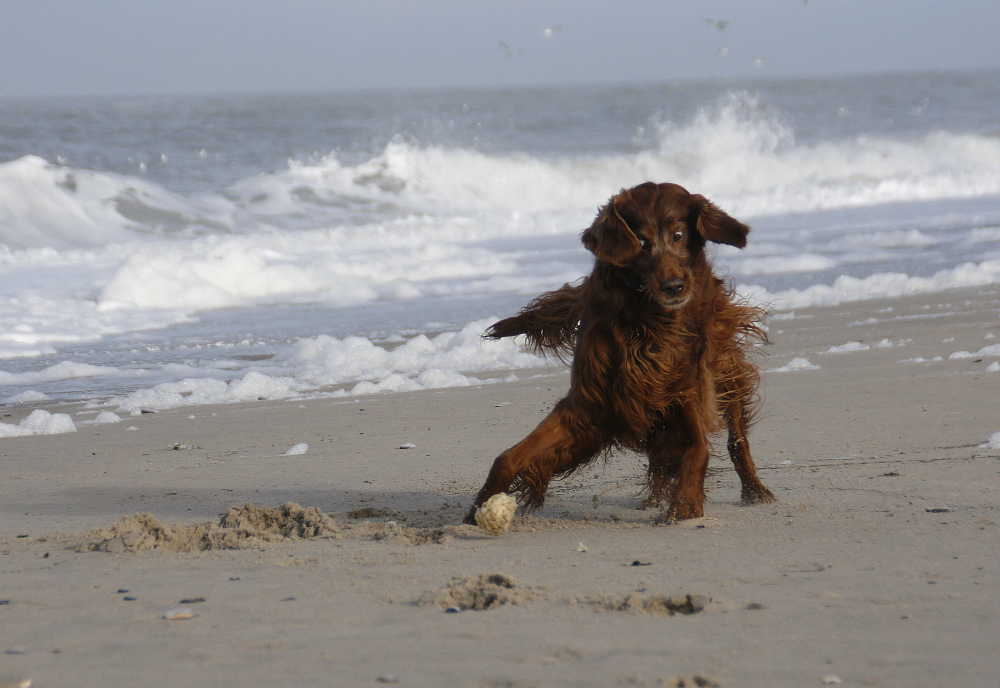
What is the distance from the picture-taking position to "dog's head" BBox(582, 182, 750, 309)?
332cm

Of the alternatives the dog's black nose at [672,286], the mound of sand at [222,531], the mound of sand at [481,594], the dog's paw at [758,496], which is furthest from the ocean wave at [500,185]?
the mound of sand at [481,594]

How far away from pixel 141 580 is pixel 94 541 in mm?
649

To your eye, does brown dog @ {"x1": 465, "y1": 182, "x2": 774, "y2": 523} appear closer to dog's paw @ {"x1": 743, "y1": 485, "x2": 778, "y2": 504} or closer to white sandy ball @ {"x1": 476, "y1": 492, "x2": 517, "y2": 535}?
white sandy ball @ {"x1": 476, "y1": 492, "x2": 517, "y2": 535}

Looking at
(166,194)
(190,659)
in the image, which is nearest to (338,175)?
(166,194)

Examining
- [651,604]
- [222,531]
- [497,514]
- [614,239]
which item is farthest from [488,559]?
[614,239]

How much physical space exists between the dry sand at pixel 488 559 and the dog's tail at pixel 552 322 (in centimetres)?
66

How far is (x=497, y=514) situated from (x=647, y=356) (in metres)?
0.76

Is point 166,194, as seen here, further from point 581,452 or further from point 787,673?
point 787,673

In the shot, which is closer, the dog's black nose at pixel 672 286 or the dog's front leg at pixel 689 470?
the dog's black nose at pixel 672 286

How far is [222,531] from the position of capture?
3.55 meters

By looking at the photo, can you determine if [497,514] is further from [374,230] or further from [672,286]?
[374,230]

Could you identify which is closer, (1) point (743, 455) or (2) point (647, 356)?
(2) point (647, 356)

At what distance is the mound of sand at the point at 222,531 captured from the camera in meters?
3.43

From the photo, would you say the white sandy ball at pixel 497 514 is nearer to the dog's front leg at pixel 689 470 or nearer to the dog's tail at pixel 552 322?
the dog's front leg at pixel 689 470
